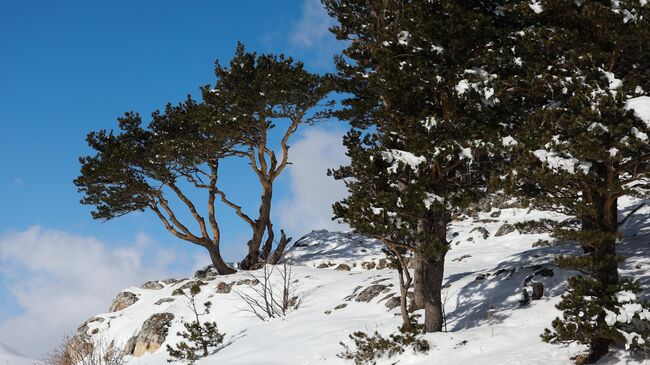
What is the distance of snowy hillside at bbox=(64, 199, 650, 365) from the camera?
10.6m

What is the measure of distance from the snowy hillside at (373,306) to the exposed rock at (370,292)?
6 centimetres

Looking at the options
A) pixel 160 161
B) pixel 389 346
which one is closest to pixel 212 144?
pixel 160 161

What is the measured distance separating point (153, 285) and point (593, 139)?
25.9m

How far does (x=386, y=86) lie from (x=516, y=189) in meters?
4.19

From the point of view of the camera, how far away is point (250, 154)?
27625 millimetres

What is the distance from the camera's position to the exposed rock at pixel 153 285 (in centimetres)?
2829

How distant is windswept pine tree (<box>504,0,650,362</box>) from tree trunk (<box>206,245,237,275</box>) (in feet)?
68.8

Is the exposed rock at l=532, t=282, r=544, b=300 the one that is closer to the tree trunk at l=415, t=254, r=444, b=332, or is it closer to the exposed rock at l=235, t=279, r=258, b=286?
the tree trunk at l=415, t=254, r=444, b=332

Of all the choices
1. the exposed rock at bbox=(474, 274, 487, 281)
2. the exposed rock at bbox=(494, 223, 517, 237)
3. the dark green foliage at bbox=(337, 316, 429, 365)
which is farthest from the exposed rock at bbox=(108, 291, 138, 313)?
the exposed rock at bbox=(494, 223, 517, 237)

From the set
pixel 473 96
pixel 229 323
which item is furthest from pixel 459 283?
pixel 229 323

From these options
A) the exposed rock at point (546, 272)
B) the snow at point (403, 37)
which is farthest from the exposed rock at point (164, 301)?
the snow at point (403, 37)

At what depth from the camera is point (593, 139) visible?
7727mm

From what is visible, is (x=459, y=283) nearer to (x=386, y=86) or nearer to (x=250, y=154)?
(x=386, y=86)

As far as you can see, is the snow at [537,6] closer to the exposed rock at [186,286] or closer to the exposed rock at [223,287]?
the exposed rock at [223,287]
